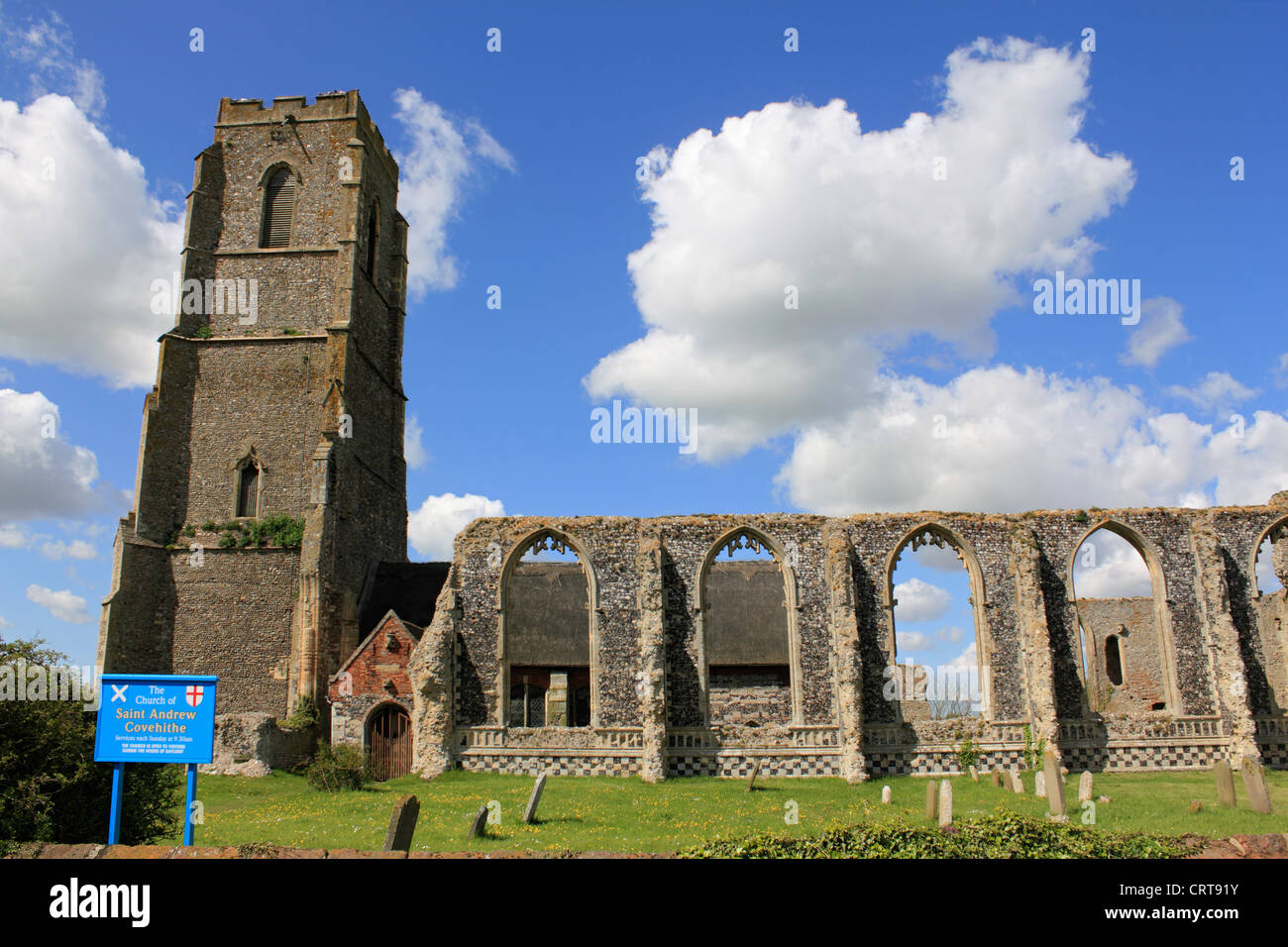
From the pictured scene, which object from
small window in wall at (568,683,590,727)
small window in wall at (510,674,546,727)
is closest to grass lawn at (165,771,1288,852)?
small window in wall at (510,674,546,727)

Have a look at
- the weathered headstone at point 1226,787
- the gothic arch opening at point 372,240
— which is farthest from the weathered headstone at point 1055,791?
the gothic arch opening at point 372,240

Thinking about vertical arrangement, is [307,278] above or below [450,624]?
above

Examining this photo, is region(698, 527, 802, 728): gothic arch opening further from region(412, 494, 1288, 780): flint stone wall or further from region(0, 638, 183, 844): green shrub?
region(0, 638, 183, 844): green shrub

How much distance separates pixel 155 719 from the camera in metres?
9.59

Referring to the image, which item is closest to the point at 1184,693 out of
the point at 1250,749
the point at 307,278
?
the point at 1250,749

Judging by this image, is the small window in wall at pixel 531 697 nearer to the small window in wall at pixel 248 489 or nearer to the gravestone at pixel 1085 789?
the small window in wall at pixel 248 489

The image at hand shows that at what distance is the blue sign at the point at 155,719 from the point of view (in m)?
9.43

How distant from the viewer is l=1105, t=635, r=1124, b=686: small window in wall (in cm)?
3453

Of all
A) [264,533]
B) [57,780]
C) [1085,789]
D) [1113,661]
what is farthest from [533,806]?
[1113,661]

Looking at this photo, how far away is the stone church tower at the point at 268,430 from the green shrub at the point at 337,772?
611cm

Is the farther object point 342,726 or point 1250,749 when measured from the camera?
point 342,726
